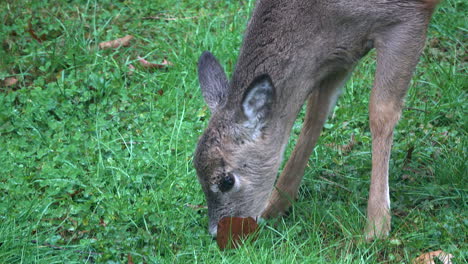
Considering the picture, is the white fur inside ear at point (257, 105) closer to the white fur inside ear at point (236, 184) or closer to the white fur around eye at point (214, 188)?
the white fur inside ear at point (236, 184)

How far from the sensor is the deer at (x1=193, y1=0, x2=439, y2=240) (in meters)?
4.98

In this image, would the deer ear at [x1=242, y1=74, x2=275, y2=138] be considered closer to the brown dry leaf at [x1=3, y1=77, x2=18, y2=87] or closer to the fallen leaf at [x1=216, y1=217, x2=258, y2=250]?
the fallen leaf at [x1=216, y1=217, x2=258, y2=250]

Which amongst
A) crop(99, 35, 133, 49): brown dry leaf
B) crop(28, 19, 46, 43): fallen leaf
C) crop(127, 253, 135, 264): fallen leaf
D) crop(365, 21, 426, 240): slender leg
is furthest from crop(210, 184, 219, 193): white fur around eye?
crop(28, 19, 46, 43): fallen leaf

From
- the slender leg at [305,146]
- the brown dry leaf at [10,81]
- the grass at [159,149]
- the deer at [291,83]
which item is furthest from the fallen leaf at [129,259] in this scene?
the brown dry leaf at [10,81]

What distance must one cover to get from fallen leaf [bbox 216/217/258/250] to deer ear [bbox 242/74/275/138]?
58cm

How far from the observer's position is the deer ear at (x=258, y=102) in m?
4.69

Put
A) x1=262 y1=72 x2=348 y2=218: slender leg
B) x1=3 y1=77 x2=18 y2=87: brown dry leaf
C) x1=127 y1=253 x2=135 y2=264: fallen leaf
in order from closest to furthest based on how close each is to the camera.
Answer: x1=127 y1=253 x2=135 y2=264: fallen leaf → x1=262 y1=72 x2=348 y2=218: slender leg → x1=3 y1=77 x2=18 y2=87: brown dry leaf

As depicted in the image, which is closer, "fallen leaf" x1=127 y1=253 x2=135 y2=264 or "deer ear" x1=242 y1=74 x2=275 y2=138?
"deer ear" x1=242 y1=74 x2=275 y2=138

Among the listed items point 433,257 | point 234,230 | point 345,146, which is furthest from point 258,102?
point 345,146

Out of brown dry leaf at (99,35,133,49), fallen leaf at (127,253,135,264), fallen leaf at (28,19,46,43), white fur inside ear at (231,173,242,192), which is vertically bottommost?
fallen leaf at (127,253,135,264)

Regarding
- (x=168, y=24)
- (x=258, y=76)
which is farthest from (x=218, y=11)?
(x=258, y=76)

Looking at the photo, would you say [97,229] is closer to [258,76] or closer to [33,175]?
[33,175]

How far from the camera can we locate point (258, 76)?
183 inches

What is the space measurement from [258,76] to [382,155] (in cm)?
116
